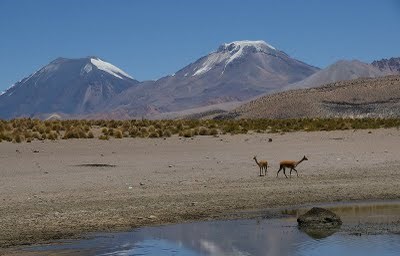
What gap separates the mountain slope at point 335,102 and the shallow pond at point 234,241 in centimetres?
8636

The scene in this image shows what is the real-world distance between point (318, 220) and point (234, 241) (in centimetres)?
213

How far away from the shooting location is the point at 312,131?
3947 cm

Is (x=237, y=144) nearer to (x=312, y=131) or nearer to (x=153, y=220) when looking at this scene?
(x=312, y=131)

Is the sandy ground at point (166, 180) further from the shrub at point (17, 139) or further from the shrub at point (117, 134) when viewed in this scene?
the shrub at point (117, 134)

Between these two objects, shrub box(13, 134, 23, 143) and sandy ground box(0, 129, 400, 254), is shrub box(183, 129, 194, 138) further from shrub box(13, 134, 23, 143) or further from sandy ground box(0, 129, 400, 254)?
shrub box(13, 134, 23, 143)

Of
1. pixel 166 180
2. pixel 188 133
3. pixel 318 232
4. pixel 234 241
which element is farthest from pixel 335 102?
pixel 234 241

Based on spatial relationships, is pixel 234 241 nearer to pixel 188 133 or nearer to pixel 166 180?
pixel 166 180

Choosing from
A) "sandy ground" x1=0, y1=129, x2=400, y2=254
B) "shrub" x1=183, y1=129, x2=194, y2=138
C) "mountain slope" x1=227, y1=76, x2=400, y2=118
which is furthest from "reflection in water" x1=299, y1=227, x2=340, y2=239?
"mountain slope" x1=227, y1=76, x2=400, y2=118

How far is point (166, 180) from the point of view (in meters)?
21.1

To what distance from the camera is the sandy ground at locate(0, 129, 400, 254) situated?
1527cm

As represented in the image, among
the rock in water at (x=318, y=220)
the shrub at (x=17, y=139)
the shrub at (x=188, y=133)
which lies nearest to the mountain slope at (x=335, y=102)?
the shrub at (x=188, y=133)

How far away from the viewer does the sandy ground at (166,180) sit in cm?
1527

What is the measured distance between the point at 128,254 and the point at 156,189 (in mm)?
7713

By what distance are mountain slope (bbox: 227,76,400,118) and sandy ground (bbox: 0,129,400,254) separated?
→ 70.9 metres
